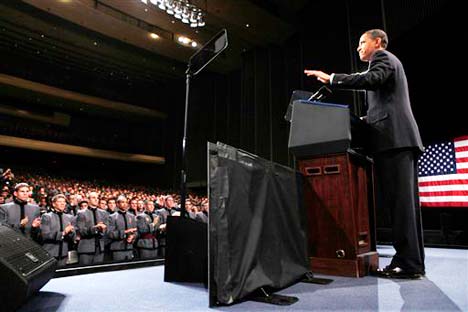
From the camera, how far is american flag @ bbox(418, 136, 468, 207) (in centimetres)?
430

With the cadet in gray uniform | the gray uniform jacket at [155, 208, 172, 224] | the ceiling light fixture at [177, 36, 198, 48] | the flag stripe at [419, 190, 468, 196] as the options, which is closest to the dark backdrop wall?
the flag stripe at [419, 190, 468, 196]

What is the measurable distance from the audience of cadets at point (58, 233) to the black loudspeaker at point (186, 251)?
10.4 ft

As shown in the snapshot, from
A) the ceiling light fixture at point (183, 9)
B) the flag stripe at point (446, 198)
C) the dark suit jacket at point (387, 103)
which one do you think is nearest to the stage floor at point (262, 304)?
the dark suit jacket at point (387, 103)

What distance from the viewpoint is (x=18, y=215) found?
184 inches

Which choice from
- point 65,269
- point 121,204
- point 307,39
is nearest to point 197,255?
point 65,269

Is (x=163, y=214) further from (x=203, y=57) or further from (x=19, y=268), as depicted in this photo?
(x=19, y=268)

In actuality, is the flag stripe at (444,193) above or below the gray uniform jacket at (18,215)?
above

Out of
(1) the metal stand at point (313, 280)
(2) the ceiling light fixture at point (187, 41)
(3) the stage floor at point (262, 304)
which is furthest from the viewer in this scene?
(2) the ceiling light fixture at point (187, 41)

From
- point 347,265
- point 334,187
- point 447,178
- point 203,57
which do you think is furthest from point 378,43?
point 447,178

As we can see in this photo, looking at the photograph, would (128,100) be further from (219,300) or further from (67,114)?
(219,300)

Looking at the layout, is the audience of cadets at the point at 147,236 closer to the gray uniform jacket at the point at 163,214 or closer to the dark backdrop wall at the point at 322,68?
the gray uniform jacket at the point at 163,214

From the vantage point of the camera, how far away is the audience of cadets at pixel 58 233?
4.49 meters

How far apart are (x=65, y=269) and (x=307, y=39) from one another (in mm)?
7037

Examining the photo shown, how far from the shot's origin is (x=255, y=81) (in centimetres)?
967
